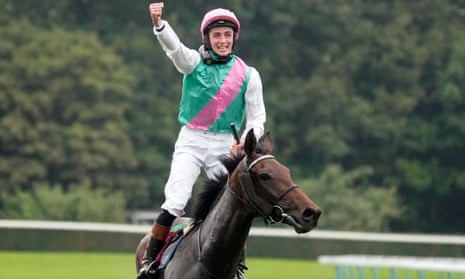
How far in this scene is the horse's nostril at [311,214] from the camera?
580 cm

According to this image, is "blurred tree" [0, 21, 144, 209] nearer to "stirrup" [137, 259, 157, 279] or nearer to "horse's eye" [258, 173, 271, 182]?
"stirrup" [137, 259, 157, 279]

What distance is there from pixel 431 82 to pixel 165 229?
118 ft

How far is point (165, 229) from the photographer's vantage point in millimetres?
7086

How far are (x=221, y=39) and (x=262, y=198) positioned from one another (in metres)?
1.30

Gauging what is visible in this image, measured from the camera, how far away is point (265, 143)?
635 centimetres

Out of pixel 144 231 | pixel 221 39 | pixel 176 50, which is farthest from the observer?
pixel 144 231

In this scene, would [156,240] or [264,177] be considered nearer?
[264,177]

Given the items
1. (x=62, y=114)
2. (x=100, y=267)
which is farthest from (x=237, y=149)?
(x=62, y=114)

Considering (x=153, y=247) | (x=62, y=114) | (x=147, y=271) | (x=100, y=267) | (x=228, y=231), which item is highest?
(x=228, y=231)

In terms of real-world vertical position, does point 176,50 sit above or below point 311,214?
above

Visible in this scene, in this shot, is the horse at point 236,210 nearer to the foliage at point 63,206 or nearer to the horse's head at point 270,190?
the horse's head at point 270,190

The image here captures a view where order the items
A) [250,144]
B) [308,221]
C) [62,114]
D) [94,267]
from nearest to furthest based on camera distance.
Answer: [308,221]
[250,144]
[94,267]
[62,114]

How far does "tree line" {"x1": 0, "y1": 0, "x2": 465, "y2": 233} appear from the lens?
36.3 meters

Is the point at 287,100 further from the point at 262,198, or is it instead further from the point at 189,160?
the point at 262,198
